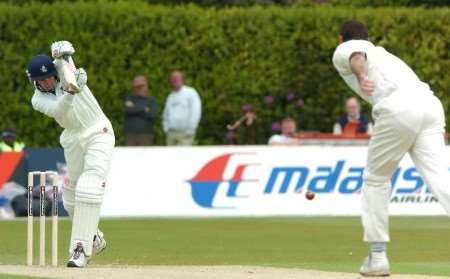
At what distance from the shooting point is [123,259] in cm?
1395

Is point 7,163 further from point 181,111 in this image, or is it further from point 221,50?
point 221,50

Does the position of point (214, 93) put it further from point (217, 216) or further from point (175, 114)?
point (217, 216)

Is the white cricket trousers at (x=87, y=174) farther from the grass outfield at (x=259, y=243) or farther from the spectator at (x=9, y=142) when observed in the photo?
the spectator at (x=9, y=142)

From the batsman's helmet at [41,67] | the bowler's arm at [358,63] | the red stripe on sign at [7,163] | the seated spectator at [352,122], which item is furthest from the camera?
the seated spectator at [352,122]

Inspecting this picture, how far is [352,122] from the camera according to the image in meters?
23.1

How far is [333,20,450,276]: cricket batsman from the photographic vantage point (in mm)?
11078

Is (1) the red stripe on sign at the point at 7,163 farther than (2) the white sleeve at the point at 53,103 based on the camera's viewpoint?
Yes

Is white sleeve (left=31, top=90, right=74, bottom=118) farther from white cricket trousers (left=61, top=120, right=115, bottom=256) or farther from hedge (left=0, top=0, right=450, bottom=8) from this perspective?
hedge (left=0, top=0, right=450, bottom=8)

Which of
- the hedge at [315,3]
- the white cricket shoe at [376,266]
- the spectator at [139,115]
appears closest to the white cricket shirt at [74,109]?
the white cricket shoe at [376,266]

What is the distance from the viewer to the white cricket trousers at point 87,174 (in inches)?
496

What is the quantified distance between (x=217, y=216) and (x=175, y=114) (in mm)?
3150

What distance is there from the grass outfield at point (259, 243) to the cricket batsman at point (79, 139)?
949mm

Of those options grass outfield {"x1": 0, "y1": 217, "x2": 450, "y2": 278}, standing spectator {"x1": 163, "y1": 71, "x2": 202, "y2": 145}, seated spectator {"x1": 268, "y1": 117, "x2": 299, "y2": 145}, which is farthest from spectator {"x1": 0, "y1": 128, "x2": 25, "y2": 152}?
seated spectator {"x1": 268, "y1": 117, "x2": 299, "y2": 145}

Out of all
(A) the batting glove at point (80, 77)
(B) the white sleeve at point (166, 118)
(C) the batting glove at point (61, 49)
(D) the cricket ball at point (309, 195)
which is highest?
(C) the batting glove at point (61, 49)
